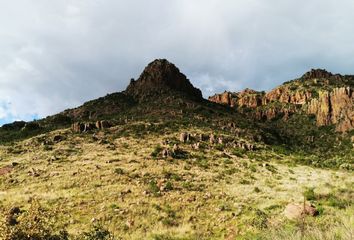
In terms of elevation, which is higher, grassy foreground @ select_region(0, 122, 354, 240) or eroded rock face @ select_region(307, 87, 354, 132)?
eroded rock face @ select_region(307, 87, 354, 132)

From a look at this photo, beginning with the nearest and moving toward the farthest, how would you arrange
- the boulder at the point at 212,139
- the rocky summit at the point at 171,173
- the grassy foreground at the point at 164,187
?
the rocky summit at the point at 171,173
the grassy foreground at the point at 164,187
the boulder at the point at 212,139

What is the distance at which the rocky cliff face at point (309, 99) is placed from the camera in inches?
3611

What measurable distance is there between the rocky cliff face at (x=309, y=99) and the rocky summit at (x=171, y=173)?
564 millimetres

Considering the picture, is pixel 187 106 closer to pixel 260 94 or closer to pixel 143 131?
pixel 143 131

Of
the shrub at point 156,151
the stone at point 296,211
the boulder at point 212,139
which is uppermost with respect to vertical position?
the boulder at point 212,139

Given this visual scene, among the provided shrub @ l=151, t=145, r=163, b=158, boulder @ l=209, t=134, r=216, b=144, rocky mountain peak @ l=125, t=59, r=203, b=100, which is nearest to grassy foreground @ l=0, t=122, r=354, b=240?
shrub @ l=151, t=145, r=163, b=158

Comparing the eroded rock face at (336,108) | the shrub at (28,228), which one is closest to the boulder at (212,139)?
the eroded rock face at (336,108)

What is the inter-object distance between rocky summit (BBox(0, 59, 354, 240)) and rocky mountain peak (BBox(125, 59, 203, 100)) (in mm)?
351

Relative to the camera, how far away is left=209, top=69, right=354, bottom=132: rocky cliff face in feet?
301

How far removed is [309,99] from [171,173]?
80221mm

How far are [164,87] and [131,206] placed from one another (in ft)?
214

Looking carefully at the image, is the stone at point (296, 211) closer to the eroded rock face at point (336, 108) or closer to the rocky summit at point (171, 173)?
the rocky summit at point (171, 173)

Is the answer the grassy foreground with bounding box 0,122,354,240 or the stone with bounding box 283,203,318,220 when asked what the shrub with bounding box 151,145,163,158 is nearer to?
the grassy foreground with bounding box 0,122,354,240

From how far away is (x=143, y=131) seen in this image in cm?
6362
